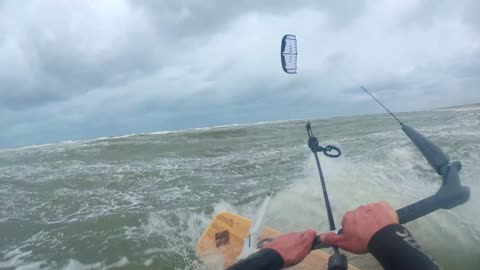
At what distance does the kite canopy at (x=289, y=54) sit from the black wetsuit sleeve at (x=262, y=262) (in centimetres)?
290

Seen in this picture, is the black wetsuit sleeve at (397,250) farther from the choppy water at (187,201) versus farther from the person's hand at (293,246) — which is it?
the choppy water at (187,201)

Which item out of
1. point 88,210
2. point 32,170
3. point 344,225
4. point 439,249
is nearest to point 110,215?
point 88,210

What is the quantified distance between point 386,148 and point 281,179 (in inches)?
185

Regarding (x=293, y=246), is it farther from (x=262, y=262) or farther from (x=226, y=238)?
(x=226, y=238)

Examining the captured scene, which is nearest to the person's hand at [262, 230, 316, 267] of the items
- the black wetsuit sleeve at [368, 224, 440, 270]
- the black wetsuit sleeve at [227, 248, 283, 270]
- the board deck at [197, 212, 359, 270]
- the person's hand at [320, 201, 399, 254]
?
the black wetsuit sleeve at [227, 248, 283, 270]

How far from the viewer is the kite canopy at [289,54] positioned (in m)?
4.62

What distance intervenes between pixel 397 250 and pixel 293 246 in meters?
0.60

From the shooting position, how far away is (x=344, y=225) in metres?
2.19

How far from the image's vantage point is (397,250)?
196cm

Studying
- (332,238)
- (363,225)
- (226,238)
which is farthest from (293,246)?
(226,238)

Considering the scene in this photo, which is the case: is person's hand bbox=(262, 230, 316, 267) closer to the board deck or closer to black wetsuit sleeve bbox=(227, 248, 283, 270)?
black wetsuit sleeve bbox=(227, 248, 283, 270)

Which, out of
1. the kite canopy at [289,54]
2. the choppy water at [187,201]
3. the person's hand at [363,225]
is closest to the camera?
the person's hand at [363,225]

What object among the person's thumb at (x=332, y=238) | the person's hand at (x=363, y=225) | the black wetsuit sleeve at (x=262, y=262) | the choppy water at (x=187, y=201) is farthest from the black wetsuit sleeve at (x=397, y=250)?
the choppy water at (x=187, y=201)

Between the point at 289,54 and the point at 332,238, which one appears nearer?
the point at 332,238
